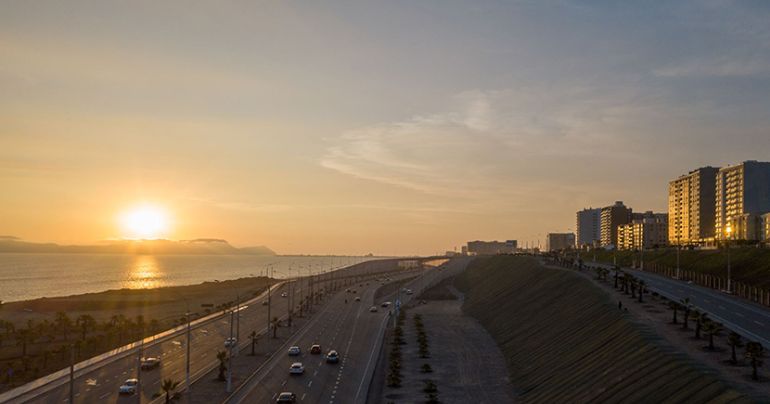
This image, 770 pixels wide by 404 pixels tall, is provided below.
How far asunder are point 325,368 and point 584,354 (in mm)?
31679

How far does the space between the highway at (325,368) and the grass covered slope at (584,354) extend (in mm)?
16344

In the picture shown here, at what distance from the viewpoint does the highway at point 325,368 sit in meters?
62.2

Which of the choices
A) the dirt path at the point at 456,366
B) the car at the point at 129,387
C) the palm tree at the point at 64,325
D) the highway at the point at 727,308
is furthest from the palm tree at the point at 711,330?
the palm tree at the point at 64,325

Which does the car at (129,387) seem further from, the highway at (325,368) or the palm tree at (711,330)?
the palm tree at (711,330)

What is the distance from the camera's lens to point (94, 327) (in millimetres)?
114500

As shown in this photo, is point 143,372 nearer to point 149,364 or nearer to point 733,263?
point 149,364

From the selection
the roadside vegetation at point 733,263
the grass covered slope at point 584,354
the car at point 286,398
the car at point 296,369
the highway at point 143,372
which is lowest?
the highway at point 143,372

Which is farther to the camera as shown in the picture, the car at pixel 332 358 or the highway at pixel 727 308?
the car at pixel 332 358

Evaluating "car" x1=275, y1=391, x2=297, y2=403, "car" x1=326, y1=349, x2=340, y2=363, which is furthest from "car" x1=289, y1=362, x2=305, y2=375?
"car" x1=275, y1=391, x2=297, y2=403

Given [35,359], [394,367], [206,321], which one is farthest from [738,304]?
[206,321]

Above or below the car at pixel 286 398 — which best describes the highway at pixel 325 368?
below

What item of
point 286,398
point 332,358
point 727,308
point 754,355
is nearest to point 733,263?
point 727,308

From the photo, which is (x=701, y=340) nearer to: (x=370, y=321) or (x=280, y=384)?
(x=280, y=384)

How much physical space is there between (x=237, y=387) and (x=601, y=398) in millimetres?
36422
